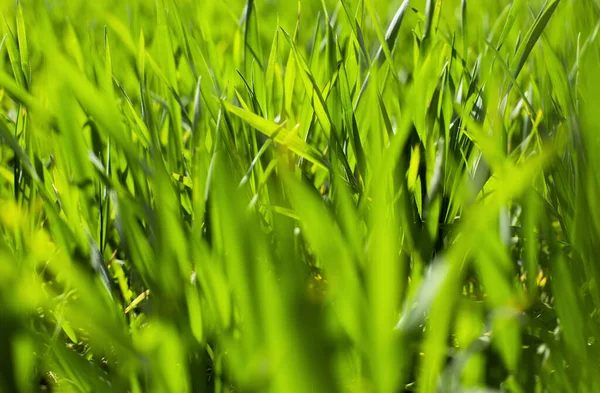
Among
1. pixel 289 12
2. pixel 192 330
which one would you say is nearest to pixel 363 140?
pixel 192 330

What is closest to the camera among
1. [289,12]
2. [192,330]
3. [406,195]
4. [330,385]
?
[330,385]

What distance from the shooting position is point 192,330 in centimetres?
36

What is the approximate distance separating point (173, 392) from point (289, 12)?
4.49 feet

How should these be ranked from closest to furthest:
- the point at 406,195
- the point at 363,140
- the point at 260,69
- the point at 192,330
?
1. the point at 192,330
2. the point at 406,195
3. the point at 363,140
4. the point at 260,69

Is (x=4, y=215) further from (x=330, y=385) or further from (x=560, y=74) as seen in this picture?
(x=560, y=74)

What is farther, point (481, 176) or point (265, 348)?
point (481, 176)

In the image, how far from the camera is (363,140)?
1.90ft

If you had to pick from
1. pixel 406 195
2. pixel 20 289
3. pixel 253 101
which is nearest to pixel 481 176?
pixel 406 195

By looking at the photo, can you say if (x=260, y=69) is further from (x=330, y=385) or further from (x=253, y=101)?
(x=330, y=385)

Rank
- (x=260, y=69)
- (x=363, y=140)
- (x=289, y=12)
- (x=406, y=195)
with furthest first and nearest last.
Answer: (x=289, y=12), (x=260, y=69), (x=363, y=140), (x=406, y=195)

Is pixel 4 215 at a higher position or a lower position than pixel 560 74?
lower

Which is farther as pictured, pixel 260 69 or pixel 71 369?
pixel 260 69

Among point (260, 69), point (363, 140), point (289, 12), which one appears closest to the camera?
point (363, 140)

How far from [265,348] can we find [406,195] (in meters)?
0.24
